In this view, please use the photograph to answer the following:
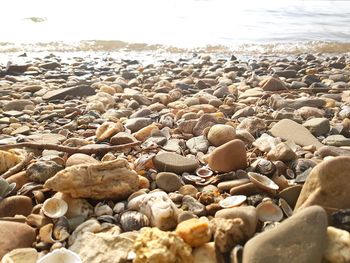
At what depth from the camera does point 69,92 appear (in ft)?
16.7

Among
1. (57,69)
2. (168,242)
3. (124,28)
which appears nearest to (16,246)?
(168,242)

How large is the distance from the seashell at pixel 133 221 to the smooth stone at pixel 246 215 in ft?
1.19

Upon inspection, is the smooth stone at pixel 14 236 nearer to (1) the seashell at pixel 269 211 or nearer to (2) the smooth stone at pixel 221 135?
(1) the seashell at pixel 269 211

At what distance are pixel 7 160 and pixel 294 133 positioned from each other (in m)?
2.18

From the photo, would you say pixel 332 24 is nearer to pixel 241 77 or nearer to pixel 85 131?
pixel 241 77

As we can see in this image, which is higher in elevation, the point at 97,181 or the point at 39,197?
the point at 97,181

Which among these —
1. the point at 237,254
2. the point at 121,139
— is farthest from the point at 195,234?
the point at 121,139

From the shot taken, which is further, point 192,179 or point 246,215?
point 192,179

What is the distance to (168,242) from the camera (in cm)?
153

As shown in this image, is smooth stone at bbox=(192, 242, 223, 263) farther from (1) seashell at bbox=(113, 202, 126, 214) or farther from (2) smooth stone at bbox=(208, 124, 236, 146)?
(2) smooth stone at bbox=(208, 124, 236, 146)

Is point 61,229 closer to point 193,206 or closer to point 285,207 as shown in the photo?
point 193,206

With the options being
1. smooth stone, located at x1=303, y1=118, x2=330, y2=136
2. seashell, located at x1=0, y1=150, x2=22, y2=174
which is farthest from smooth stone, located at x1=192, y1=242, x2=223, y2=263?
smooth stone, located at x1=303, y1=118, x2=330, y2=136

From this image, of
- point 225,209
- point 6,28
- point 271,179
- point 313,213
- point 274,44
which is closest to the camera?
point 313,213

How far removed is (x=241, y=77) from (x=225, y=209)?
4.91 m
